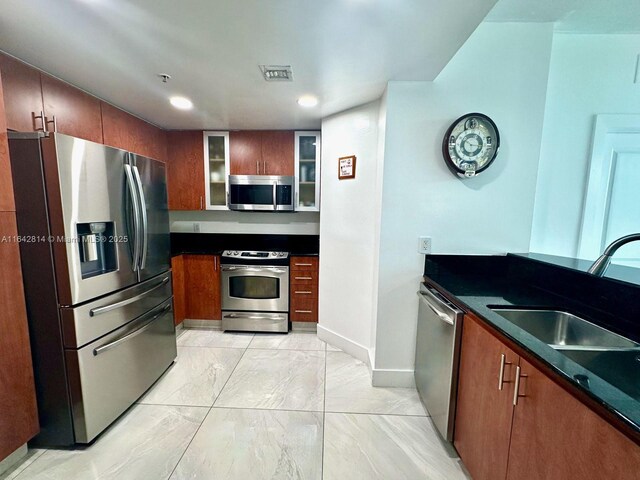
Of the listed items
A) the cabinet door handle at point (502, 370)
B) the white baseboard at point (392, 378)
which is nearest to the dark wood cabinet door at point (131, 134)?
the white baseboard at point (392, 378)

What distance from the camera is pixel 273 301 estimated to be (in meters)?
2.93

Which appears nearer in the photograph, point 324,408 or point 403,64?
point 403,64

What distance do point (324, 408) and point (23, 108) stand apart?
269 centimetres

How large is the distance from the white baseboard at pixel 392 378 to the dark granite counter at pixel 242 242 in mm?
1516

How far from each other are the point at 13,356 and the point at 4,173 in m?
0.92

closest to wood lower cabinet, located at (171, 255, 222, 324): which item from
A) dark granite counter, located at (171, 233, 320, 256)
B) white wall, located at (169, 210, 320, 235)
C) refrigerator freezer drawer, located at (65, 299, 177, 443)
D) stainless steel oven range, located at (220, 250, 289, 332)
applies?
stainless steel oven range, located at (220, 250, 289, 332)

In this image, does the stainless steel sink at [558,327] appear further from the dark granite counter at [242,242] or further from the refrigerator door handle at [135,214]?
the refrigerator door handle at [135,214]

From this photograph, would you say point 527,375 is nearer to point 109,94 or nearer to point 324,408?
point 324,408

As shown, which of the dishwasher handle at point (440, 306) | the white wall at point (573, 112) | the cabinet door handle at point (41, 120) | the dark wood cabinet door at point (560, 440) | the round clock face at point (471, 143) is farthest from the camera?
the white wall at point (573, 112)

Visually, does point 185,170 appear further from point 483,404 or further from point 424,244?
point 483,404

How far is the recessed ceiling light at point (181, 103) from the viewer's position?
2142 mm

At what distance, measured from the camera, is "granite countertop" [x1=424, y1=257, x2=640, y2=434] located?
2.15 ft

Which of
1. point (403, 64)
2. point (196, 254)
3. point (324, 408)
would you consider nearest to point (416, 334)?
point (324, 408)

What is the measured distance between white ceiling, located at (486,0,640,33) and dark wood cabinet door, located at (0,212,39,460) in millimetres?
3015
